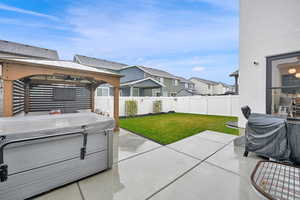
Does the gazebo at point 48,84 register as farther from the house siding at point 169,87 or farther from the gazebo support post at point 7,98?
the house siding at point 169,87

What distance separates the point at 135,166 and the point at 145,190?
2.44ft

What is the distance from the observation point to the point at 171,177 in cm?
219

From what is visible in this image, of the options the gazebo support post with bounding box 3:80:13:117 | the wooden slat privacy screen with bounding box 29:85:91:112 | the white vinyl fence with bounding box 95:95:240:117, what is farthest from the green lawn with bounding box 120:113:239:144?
the gazebo support post with bounding box 3:80:13:117

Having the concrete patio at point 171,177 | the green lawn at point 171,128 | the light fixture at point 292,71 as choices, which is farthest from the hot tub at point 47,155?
the light fixture at point 292,71

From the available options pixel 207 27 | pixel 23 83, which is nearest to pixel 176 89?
pixel 207 27

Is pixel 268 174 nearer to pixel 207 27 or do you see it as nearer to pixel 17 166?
pixel 17 166

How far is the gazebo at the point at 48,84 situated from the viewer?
2.72m

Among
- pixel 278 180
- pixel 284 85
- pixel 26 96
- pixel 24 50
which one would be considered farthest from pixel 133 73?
pixel 278 180

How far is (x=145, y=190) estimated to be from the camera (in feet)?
6.17

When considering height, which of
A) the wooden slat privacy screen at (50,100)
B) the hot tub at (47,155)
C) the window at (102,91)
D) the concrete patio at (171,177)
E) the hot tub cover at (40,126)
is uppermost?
the window at (102,91)

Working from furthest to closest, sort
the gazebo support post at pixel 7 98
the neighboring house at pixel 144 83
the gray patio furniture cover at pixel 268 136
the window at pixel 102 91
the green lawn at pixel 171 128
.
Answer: the neighboring house at pixel 144 83 → the window at pixel 102 91 → the green lawn at pixel 171 128 → the gazebo support post at pixel 7 98 → the gray patio furniture cover at pixel 268 136

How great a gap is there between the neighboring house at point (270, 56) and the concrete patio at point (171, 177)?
8.93 ft

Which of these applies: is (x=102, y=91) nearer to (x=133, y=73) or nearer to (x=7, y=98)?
(x=133, y=73)

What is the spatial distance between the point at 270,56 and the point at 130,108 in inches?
304
